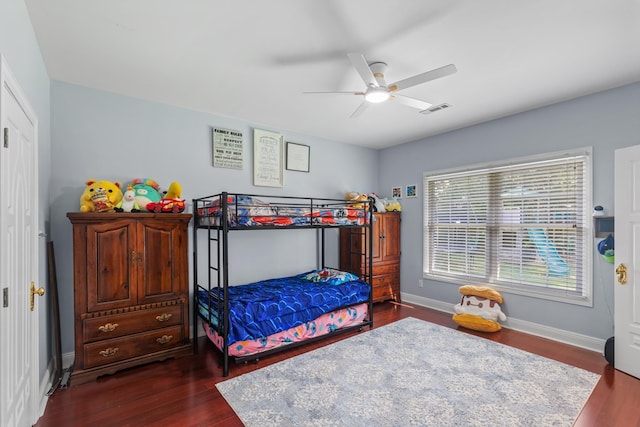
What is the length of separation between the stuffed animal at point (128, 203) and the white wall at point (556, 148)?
11.4 ft

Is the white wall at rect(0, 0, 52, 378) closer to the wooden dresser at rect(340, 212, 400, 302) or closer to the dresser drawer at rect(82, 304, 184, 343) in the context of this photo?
the dresser drawer at rect(82, 304, 184, 343)

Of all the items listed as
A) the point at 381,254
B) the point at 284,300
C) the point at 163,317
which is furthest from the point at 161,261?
the point at 381,254

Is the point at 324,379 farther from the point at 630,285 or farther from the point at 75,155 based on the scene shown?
the point at 75,155

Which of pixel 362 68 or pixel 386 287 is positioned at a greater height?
pixel 362 68

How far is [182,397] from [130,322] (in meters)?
0.84

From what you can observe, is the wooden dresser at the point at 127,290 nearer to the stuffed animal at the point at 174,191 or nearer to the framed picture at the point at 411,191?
the stuffed animal at the point at 174,191

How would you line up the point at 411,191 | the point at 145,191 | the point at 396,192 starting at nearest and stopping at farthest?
the point at 145,191 → the point at 411,191 → the point at 396,192

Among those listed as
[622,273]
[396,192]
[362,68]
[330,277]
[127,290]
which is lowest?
[330,277]

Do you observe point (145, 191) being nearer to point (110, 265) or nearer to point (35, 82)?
point (110, 265)

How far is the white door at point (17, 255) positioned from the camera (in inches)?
53.7

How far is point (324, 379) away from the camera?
255 cm

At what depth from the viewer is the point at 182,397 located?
2311 mm

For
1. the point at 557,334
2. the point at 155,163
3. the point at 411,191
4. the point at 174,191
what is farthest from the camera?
the point at 411,191

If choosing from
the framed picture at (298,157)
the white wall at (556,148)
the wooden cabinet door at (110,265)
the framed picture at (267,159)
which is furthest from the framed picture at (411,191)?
the wooden cabinet door at (110,265)
